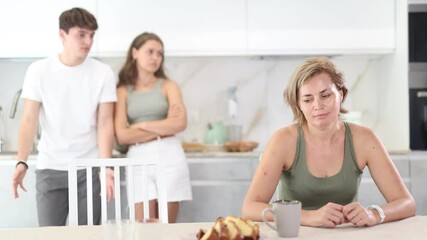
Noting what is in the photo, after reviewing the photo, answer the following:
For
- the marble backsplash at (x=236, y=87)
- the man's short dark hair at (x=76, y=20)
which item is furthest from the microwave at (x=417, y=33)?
the man's short dark hair at (x=76, y=20)

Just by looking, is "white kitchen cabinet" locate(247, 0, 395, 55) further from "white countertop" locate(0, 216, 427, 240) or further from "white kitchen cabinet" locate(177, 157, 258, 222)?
"white countertop" locate(0, 216, 427, 240)

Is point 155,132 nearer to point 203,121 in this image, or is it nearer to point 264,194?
point 203,121

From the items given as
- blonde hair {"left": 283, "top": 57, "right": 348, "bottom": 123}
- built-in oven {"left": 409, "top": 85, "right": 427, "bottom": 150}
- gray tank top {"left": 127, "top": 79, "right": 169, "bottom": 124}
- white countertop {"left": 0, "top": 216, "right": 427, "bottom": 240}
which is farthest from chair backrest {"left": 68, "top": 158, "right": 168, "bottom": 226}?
built-in oven {"left": 409, "top": 85, "right": 427, "bottom": 150}

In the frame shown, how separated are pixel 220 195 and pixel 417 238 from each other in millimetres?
2024

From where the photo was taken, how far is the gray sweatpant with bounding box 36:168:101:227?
3.09 meters

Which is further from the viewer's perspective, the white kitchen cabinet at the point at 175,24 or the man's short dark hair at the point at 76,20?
the white kitchen cabinet at the point at 175,24

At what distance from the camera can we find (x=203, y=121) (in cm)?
419

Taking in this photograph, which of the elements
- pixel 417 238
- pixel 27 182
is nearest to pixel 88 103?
pixel 27 182

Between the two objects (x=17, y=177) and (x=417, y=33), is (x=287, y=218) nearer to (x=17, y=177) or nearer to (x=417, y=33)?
(x=17, y=177)

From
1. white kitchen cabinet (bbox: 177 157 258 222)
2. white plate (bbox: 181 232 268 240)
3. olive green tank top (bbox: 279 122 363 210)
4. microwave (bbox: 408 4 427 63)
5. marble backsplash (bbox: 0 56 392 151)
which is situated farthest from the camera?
marble backsplash (bbox: 0 56 392 151)

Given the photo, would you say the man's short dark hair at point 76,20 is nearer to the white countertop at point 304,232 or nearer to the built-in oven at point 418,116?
the white countertop at point 304,232

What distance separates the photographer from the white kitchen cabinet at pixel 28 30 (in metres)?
3.82

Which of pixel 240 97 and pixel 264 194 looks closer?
pixel 264 194

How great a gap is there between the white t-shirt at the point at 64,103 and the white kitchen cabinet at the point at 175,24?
738 millimetres
